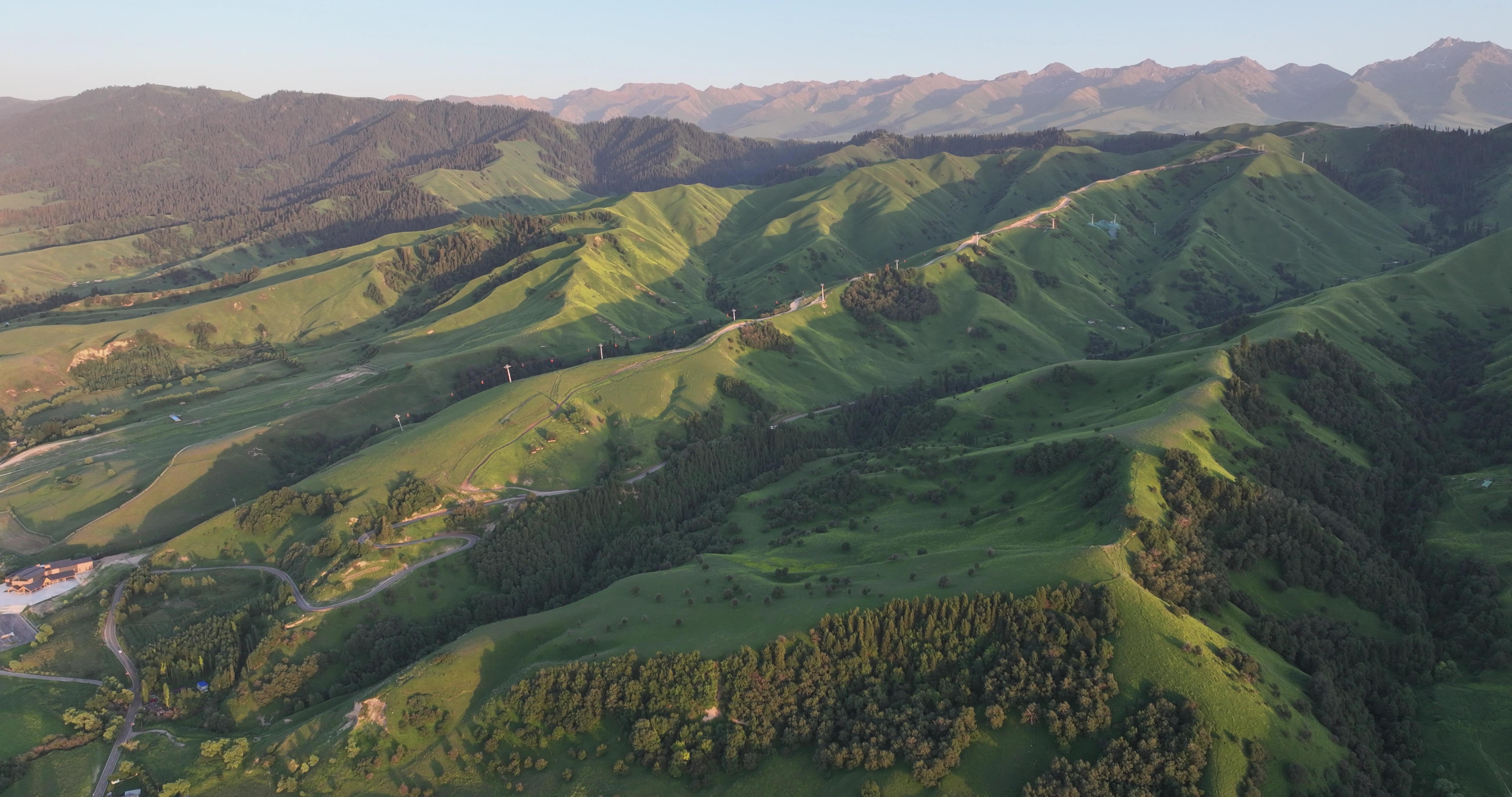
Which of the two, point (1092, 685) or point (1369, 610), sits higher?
point (1092, 685)

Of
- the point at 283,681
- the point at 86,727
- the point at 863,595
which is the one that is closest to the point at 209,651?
the point at 283,681

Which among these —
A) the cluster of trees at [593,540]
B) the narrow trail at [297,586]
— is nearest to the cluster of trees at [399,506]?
the narrow trail at [297,586]

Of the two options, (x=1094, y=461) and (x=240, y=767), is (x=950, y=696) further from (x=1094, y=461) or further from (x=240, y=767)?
(x=240, y=767)

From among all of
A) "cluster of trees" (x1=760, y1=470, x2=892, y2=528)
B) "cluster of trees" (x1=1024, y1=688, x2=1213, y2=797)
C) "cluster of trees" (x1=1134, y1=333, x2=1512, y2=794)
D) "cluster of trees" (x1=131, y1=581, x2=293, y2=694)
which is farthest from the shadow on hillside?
"cluster of trees" (x1=1134, y1=333, x2=1512, y2=794)

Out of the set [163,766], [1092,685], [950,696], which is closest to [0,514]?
[163,766]

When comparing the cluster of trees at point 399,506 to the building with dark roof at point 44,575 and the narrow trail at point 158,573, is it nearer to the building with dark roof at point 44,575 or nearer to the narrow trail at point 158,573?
the narrow trail at point 158,573

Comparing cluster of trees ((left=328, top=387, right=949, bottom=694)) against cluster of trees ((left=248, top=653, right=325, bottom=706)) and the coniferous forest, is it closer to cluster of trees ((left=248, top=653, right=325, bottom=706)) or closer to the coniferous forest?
the coniferous forest
